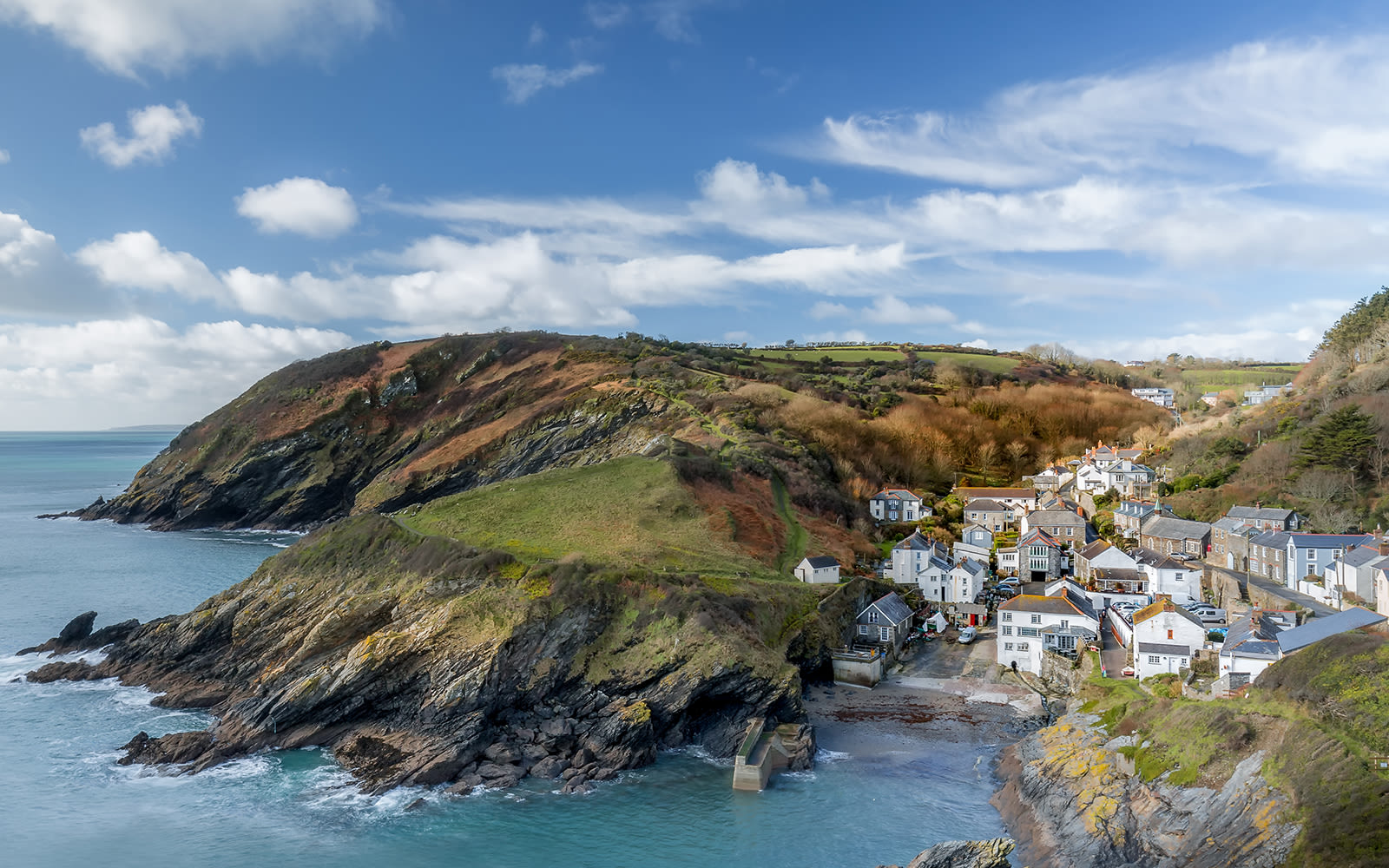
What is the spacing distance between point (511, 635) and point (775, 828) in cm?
1494

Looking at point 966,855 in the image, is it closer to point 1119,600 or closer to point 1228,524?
point 1119,600

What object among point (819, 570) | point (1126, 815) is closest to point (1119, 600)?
point (819, 570)

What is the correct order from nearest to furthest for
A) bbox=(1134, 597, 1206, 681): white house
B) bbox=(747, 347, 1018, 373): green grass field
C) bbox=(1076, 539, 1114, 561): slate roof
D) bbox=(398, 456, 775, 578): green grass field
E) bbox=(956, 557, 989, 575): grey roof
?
bbox=(1134, 597, 1206, 681): white house → bbox=(398, 456, 775, 578): green grass field → bbox=(1076, 539, 1114, 561): slate roof → bbox=(956, 557, 989, 575): grey roof → bbox=(747, 347, 1018, 373): green grass field

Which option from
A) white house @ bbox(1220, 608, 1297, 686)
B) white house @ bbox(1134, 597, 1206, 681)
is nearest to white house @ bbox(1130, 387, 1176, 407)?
white house @ bbox(1134, 597, 1206, 681)

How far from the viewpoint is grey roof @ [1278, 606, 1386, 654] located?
2952 centimetres

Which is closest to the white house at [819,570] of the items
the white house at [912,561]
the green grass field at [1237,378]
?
the white house at [912,561]

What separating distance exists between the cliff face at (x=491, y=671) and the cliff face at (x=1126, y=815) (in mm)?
9024

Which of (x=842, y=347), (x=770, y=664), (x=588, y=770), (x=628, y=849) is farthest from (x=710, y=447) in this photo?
(x=842, y=347)

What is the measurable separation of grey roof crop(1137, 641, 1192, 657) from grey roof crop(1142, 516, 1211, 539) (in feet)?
71.2

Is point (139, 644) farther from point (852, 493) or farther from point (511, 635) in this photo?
point (852, 493)

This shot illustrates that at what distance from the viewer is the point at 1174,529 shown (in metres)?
54.6

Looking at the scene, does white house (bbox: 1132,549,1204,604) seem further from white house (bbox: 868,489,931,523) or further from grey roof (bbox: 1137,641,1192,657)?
white house (bbox: 868,489,931,523)

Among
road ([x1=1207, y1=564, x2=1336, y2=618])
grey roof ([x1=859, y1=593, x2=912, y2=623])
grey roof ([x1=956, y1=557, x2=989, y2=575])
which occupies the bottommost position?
grey roof ([x1=859, y1=593, x2=912, y2=623])

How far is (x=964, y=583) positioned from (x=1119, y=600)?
9.86m
